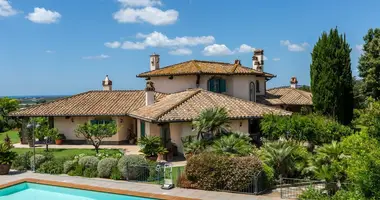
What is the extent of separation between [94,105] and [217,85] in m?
12.3

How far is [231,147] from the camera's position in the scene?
62.8 feet

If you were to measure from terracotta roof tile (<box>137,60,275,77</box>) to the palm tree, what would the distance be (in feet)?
34.9

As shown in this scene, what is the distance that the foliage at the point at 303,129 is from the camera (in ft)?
75.9

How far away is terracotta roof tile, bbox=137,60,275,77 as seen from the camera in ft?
110

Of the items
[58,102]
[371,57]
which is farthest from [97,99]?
[371,57]

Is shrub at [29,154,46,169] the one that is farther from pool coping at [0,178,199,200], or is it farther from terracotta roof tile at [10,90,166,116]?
terracotta roof tile at [10,90,166,116]

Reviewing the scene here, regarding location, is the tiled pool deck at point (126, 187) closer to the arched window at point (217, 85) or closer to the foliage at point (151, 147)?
the foliage at point (151, 147)

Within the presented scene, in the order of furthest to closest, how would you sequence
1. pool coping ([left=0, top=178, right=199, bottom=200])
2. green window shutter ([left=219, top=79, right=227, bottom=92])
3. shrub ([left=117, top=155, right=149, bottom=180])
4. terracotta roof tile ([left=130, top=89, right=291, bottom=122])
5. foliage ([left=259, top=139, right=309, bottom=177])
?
green window shutter ([left=219, top=79, right=227, bottom=92]) → terracotta roof tile ([left=130, top=89, right=291, bottom=122]) → shrub ([left=117, top=155, right=149, bottom=180]) → foliage ([left=259, top=139, right=309, bottom=177]) → pool coping ([left=0, top=178, right=199, bottom=200])

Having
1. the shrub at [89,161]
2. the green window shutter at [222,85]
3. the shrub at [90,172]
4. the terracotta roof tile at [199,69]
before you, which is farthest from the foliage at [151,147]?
the green window shutter at [222,85]

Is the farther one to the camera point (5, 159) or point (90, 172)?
point (5, 159)

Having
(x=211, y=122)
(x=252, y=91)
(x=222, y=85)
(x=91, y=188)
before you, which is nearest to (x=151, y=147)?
(x=211, y=122)

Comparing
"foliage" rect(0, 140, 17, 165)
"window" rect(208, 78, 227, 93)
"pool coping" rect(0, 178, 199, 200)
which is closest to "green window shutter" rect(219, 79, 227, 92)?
"window" rect(208, 78, 227, 93)

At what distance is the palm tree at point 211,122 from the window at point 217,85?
37.2 feet

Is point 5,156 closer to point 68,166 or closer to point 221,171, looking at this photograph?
point 68,166
